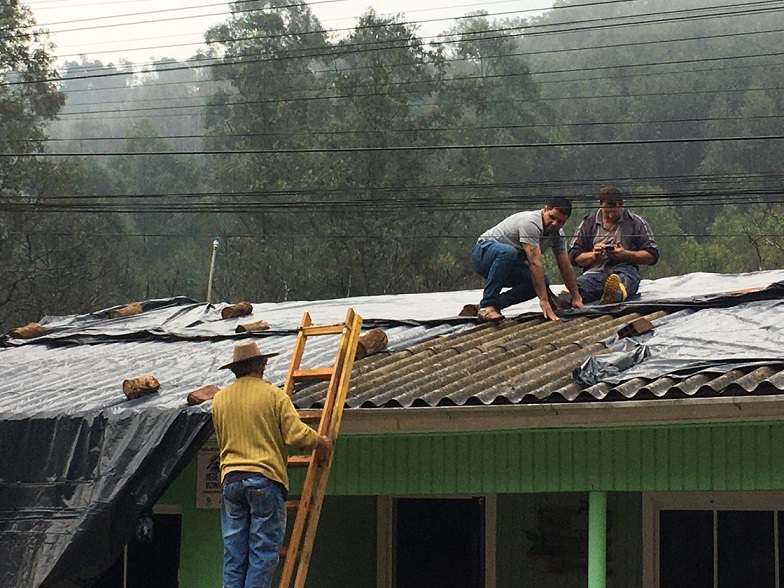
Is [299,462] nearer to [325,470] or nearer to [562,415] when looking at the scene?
[325,470]

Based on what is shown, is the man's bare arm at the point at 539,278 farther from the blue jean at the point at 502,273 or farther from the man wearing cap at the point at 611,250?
the man wearing cap at the point at 611,250

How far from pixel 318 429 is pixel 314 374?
1.43 feet

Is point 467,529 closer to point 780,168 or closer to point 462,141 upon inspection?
point 462,141

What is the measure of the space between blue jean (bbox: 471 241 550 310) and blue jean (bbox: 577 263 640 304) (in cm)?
53

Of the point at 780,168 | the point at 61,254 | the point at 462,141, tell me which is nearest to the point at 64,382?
the point at 61,254

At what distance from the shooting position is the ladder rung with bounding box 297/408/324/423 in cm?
766

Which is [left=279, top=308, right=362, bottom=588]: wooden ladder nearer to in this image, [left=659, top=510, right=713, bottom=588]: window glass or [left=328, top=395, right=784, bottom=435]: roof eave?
[left=328, top=395, right=784, bottom=435]: roof eave

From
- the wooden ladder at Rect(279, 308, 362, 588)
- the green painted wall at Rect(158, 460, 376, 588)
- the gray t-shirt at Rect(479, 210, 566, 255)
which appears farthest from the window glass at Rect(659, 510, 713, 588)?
the wooden ladder at Rect(279, 308, 362, 588)

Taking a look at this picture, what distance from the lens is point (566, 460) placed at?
25.8 feet

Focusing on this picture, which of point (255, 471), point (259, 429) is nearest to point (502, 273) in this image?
point (259, 429)

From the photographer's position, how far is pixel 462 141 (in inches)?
1961

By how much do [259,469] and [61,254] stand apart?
3705 centimetres

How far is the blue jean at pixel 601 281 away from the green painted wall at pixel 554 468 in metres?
1.82

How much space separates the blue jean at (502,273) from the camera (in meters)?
10.4
